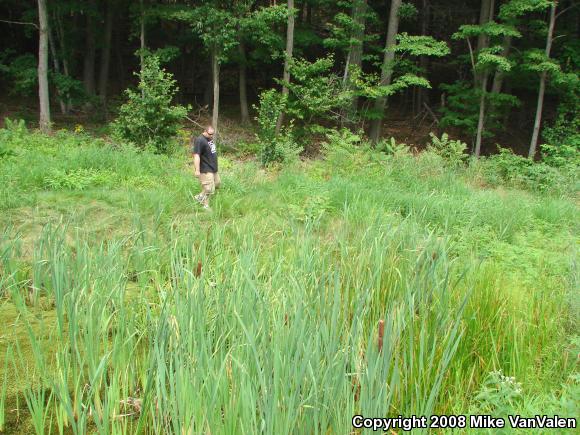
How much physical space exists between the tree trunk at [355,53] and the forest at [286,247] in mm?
99

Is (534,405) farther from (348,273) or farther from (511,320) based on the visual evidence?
(348,273)

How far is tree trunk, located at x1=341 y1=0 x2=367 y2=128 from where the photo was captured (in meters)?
16.0

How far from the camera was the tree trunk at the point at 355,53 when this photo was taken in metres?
16.0

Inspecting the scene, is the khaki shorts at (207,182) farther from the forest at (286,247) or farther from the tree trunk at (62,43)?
the tree trunk at (62,43)

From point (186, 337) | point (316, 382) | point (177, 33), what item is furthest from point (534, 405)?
point (177, 33)

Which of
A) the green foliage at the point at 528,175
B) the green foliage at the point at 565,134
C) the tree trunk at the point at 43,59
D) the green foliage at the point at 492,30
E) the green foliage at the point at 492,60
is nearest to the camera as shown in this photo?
the green foliage at the point at 528,175

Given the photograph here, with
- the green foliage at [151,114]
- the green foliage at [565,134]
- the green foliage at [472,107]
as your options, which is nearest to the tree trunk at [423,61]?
the green foliage at [472,107]

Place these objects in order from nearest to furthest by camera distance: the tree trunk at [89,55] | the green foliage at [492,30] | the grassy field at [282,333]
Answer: the grassy field at [282,333] → the green foliage at [492,30] → the tree trunk at [89,55]

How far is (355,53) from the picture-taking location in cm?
1645

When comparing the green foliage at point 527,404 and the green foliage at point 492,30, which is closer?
the green foliage at point 527,404

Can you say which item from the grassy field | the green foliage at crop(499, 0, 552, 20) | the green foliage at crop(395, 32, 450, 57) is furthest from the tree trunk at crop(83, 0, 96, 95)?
the grassy field

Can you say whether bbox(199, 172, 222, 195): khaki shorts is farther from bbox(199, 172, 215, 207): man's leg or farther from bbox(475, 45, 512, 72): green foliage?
bbox(475, 45, 512, 72): green foliage

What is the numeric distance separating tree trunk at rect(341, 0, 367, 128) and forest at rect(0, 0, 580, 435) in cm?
10

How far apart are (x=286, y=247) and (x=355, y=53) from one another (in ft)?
46.0
